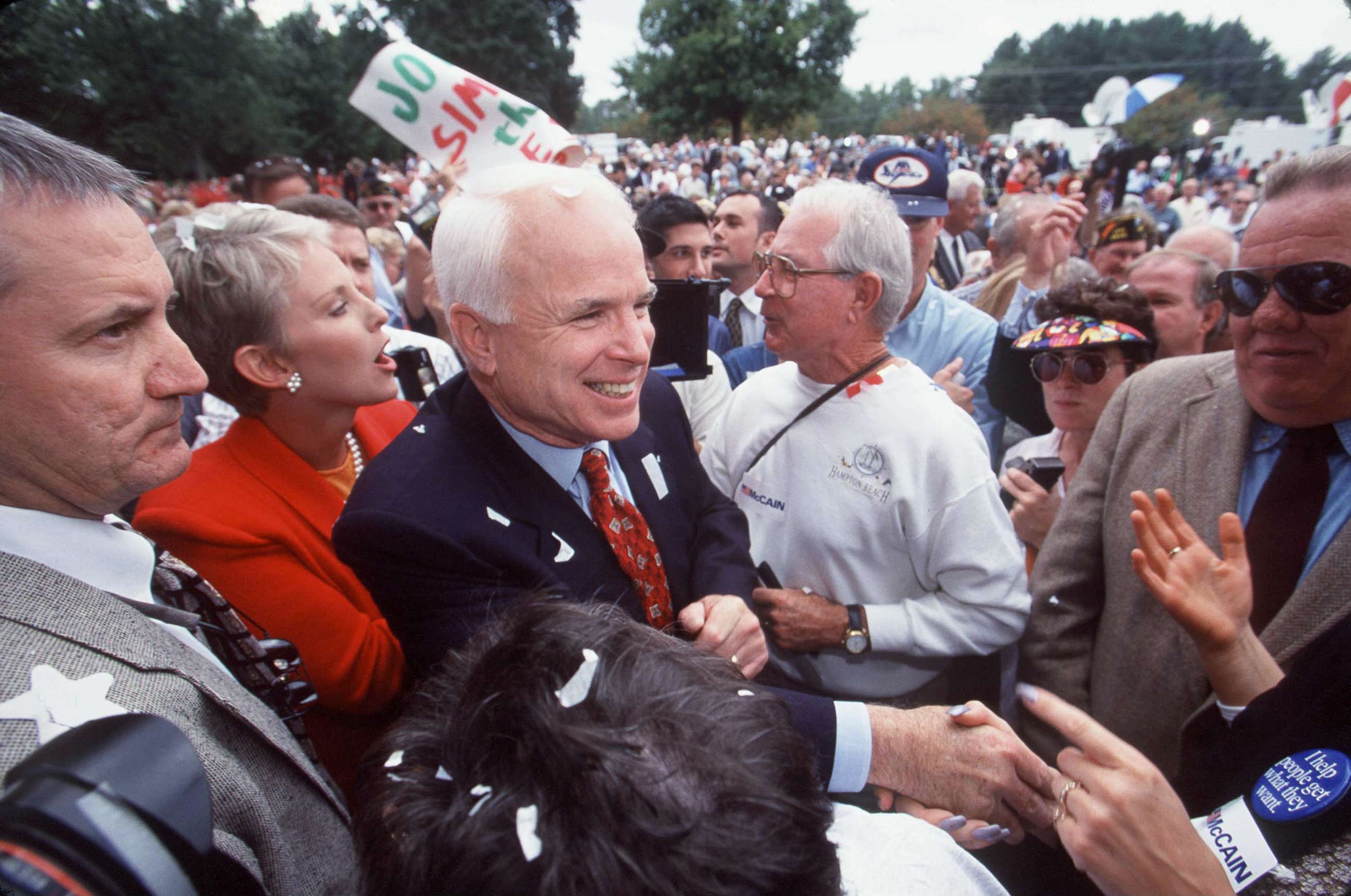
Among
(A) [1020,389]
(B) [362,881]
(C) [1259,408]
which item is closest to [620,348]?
(B) [362,881]

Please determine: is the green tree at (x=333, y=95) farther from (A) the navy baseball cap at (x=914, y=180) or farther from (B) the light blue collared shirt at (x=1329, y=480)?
(B) the light blue collared shirt at (x=1329, y=480)

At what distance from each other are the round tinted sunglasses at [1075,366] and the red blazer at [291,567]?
240cm

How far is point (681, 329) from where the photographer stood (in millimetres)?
2727

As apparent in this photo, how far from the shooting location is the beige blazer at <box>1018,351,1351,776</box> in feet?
5.75

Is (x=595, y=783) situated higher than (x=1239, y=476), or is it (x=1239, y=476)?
(x=1239, y=476)

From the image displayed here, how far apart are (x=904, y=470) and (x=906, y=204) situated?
8.62 feet

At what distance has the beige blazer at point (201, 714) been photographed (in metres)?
0.89

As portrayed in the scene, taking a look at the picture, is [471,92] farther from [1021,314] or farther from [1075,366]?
[1021,314]

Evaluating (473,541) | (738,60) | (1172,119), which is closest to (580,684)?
(473,541)

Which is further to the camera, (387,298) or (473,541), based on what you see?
(387,298)

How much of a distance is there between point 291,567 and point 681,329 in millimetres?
1551

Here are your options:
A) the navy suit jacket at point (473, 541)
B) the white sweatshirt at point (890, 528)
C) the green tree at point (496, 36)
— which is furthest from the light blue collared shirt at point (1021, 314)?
the green tree at point (496, 36)

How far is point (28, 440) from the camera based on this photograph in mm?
1051

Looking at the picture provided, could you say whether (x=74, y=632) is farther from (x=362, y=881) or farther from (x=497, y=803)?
(x=497, y=803)
